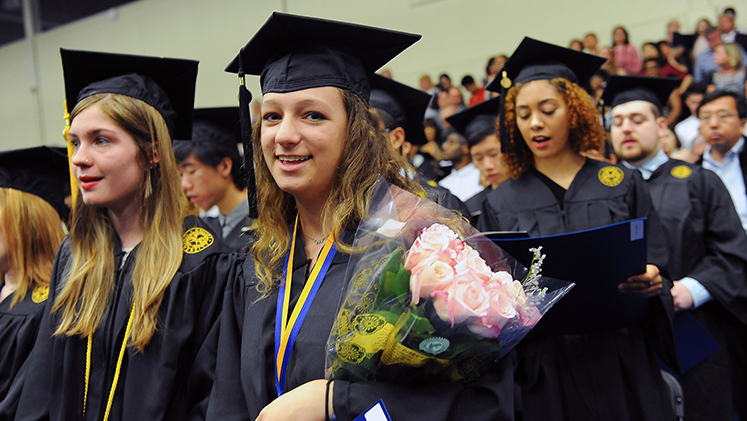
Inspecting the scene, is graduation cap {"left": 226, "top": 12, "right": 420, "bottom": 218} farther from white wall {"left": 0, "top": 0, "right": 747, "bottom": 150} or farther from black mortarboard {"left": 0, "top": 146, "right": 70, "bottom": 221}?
white wall {"left": 0, "top": 0, "right": 747, "bottom": 150}

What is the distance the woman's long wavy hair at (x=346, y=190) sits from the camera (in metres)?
1.75

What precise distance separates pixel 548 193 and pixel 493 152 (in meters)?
1.62

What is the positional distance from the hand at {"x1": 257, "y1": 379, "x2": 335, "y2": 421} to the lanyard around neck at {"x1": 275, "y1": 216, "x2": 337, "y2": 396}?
0.18 metres

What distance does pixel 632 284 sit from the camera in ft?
7.29

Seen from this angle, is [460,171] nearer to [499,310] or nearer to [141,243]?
[141,243]

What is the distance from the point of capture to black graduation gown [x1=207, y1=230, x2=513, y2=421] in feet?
4.63

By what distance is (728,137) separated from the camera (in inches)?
178

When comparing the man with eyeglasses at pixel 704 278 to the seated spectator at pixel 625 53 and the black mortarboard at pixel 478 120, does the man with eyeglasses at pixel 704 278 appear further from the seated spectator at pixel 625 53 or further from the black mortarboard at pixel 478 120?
the seated spectator at pixel 625 53

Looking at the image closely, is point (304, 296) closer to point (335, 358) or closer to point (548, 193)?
point (335, 358)

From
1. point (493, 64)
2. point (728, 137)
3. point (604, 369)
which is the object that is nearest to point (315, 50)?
point (604, 369)

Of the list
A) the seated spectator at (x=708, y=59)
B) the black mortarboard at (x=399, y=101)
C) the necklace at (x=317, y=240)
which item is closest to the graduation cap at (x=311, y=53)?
the necklace at (x=317, y=240)

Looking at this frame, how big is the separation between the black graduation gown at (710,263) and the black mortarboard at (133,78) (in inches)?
107

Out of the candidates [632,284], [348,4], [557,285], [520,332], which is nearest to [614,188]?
[632,284]

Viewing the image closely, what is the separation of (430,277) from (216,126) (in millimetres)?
3127
